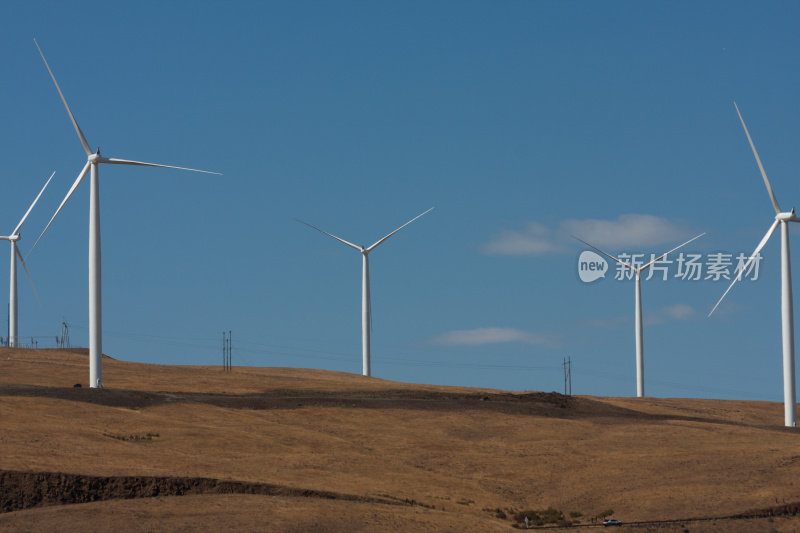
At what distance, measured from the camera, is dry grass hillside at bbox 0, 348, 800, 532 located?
133 feet

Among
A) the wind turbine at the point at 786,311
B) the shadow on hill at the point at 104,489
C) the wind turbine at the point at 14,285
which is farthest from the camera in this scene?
the wind turbine at the point at 14,285

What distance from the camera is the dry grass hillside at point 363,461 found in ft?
133

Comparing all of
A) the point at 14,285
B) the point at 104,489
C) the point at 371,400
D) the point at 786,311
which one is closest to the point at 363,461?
the point at 104,489

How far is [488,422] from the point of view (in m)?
71.9

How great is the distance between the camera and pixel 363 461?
5516 cm

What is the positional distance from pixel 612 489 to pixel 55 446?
28.3 metres

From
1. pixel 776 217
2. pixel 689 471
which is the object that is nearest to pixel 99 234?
pixel 689 471

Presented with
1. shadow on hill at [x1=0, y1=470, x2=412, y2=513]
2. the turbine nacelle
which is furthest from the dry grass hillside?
the turbine nacelle

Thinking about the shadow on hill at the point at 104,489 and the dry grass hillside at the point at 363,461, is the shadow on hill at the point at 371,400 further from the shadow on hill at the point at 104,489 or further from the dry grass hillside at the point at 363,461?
the shadow on hill at the point at 104,489

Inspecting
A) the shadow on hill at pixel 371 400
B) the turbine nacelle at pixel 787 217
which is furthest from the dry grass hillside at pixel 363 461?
the turbine nacelle at pixel 787 217

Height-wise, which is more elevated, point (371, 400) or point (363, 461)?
point (371, 400)

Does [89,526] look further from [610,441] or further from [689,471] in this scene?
[610,441]

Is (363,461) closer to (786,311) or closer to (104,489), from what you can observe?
(104,489)

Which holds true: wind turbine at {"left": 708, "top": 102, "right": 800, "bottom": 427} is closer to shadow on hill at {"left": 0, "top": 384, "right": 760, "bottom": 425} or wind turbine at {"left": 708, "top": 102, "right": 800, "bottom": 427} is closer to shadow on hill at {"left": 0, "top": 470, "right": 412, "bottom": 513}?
shadow on hill at {"left": 0, "top": 384, "right": 760, "bottom": 425}
